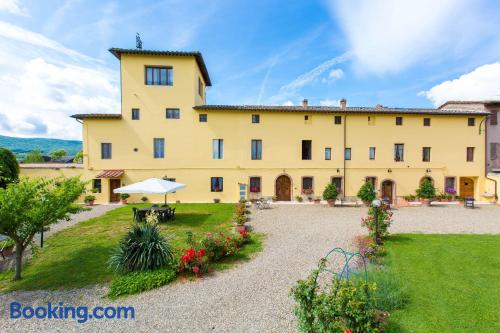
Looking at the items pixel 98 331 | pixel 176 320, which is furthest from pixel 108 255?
Answer: pixel 176 320

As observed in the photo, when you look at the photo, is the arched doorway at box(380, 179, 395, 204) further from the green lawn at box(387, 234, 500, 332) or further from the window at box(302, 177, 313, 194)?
the green lawn at box(387, 234, 500, 332)

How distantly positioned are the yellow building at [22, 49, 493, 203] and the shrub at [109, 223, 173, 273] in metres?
13.5

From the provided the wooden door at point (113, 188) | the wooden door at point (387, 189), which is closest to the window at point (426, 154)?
the wooden door at point (387, 189)

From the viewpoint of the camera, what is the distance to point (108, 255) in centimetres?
893

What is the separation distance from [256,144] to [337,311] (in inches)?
721

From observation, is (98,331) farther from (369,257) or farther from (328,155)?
(328,155)

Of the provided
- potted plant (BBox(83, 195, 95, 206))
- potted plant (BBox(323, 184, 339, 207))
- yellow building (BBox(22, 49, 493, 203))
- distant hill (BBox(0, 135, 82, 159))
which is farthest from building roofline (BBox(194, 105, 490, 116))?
distant hill (BBox(0, 135, 82, 159))

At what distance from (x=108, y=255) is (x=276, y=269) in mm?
6588

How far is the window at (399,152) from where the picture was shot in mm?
22203

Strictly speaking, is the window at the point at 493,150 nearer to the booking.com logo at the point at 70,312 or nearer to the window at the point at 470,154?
the window at the point at 470,154

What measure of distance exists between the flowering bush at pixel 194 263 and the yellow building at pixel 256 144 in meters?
14.0

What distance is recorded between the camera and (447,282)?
6539 millimetres

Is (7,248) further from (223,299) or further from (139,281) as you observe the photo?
(223,299)

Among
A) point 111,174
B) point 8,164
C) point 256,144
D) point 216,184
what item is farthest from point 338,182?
point 8,164
